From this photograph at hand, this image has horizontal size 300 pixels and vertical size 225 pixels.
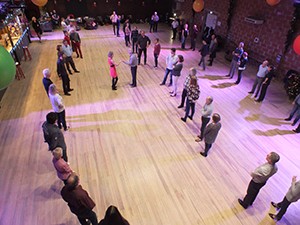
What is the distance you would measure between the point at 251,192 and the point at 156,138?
7.65 feet

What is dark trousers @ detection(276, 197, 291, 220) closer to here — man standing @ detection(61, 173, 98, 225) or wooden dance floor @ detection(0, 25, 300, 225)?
wooden dance floor @ detection(0, 25, 300, 225)

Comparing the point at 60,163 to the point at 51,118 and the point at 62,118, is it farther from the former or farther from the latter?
the point at 62,118

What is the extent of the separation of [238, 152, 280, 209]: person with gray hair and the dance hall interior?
35cm

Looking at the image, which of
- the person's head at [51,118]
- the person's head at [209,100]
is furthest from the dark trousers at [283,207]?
the person's head at [51,118]

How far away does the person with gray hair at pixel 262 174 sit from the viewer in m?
3.19

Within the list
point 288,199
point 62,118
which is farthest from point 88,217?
point 288,199

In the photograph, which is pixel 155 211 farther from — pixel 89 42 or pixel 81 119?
pixel 89 42

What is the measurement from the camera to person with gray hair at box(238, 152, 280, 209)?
3188mm

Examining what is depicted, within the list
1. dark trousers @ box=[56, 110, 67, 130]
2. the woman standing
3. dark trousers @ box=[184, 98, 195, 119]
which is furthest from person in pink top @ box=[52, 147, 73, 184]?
dark trousers @ box=[184, 98, 195, 119]

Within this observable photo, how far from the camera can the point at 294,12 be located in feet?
24.2

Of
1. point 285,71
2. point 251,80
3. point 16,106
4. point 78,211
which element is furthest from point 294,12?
point 16,106

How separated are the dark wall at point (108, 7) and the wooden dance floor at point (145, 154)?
9.08 m

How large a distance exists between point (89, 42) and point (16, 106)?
6.68 metres

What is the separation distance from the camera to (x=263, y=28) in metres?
8.82
